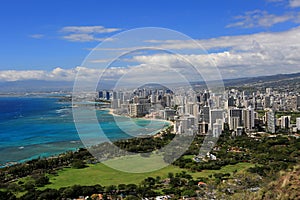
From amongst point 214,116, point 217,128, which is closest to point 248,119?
point 214,116

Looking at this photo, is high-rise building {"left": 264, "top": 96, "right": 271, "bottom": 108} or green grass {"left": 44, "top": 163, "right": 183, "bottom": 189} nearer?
green grass {"left": 44, "top": 163, "right": 183, "bottom": 189}

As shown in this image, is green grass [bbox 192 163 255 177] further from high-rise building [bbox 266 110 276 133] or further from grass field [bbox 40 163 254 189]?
high-rise building [bbox 266 110 276 133]

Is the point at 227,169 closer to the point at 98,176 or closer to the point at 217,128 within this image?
the point at 98,176

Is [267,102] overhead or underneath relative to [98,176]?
overhead

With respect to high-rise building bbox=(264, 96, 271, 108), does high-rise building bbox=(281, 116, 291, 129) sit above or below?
below

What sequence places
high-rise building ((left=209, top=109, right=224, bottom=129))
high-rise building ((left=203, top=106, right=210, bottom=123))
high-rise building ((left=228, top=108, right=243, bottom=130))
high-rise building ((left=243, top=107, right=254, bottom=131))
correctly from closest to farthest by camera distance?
high-rise building ((left=209, top=109, right=224, bottom=129)), high-rise building ((left=203, top=106, right=210, bottom=123)), high-rise building ((left=228, top=108, right=243, bottom=130)), high-rise building ((left=243, top=107, right=254, bottom=131))

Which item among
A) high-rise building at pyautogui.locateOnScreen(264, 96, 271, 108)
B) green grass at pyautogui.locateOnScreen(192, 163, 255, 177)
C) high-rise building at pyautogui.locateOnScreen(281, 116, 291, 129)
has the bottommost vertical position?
green grass at pyautogui.locateOnScreen(192, 163, 255, 177)

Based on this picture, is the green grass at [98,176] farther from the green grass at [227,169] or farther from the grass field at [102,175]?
the green grass at [227,169]

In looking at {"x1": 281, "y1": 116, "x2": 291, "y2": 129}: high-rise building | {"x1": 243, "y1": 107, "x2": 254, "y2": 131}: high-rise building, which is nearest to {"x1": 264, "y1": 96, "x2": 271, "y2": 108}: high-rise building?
{"x1": 281, "y1": 116, "x2": 291, "y2": 129}: high-rise building

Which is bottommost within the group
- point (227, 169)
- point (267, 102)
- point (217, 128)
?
point (227, 169)

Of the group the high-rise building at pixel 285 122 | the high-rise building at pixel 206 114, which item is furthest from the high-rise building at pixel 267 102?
the high-rise building at pixel 206 114
